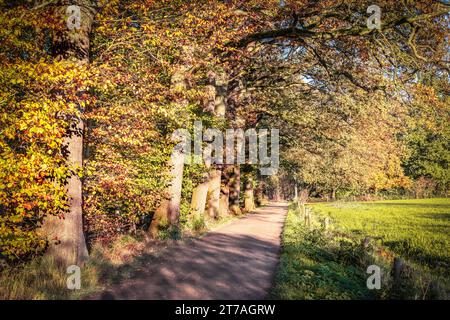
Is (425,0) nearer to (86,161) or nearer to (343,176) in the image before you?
(86,161)

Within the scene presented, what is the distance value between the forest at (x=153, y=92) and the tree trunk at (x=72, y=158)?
27mm

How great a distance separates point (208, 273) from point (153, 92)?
528 cm

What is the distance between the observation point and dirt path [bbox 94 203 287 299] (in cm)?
636

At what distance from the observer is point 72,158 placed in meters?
7.91

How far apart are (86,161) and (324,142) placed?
63.0ft

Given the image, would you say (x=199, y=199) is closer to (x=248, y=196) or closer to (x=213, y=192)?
(x=213, y=192)

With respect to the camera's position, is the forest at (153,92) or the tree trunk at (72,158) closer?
the forest at (153,92)

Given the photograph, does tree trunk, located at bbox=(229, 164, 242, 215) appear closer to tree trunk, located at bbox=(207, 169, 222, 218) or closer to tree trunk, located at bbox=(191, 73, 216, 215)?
tree trunk, located at bbox=(207, 169, 222, 218)

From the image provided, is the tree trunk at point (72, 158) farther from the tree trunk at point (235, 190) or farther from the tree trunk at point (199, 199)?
the tree trunk at point (235, 190)

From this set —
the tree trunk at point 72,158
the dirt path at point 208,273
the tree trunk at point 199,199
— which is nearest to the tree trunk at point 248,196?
Answer: the tree trunk at point 199,199

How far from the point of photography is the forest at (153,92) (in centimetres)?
651

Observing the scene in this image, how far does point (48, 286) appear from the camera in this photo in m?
6.29

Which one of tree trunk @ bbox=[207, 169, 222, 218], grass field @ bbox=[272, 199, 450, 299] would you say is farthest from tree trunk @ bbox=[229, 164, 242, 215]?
grass field @ bbox=[272, 199, 450, 299]

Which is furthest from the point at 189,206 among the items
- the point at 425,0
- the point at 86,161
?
the point at 425,0
